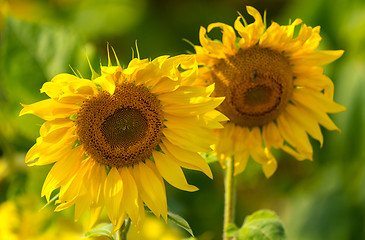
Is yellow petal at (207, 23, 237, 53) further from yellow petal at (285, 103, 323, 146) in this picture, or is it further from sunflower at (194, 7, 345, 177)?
yellow petal at (285, 103, 323, 146)

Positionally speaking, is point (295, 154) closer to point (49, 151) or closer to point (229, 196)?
point (229, 196)

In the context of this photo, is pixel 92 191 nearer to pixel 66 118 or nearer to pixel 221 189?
pixel 66 118

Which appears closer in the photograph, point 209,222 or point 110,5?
point 209,222

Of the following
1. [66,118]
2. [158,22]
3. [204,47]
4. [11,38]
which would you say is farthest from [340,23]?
[66,118]

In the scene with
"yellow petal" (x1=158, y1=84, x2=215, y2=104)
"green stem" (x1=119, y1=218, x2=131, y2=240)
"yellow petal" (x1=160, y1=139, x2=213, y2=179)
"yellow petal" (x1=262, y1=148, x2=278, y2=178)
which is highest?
"yellow petal" (x1=158, y1=84, x2=215, y2=104)

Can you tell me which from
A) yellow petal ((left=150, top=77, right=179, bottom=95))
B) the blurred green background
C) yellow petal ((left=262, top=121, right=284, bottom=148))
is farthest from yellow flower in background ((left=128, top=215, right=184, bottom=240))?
yellow petal ((left=150, top=77, right=179, bottom=95))

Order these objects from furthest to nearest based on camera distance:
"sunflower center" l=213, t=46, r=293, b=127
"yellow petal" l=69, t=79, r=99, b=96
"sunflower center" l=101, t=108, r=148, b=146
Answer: "sunflower center" l=213, t=46, r=293, b=127 < "sunflower center" l=101, t=108, r=148, b=146 < "yellow petal" l=69, t=79, r=99, b=96

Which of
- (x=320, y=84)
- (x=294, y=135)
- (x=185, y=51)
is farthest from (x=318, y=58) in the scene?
(x=185, y=51)
